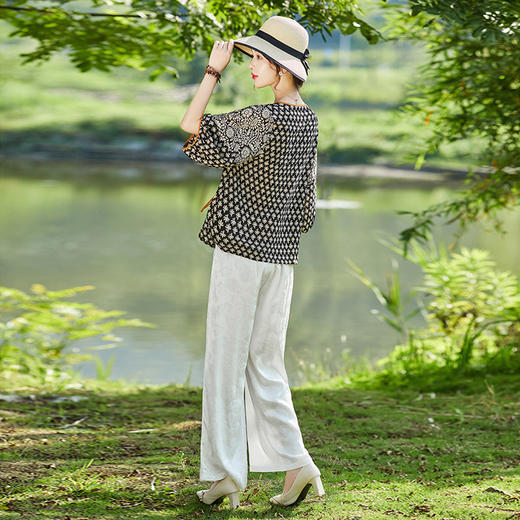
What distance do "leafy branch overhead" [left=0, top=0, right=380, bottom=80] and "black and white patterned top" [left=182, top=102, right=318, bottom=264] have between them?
164cm

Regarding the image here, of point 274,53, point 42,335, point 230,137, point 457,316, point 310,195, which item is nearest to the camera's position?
point 230,137

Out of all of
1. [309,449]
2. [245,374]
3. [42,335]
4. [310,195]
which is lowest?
[42,335]

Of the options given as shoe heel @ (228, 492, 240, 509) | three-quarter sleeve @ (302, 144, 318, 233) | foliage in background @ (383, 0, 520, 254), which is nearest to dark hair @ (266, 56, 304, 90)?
three-quarter sleeve @ (302, 144, 318, 233)

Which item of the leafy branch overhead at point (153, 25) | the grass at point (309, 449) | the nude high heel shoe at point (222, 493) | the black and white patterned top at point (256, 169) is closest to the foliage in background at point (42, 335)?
the grass at point (309, 449)

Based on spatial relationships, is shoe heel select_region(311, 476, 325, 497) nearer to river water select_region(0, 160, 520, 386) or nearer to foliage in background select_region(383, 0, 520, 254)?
foliage in background select_region(383, 0, 520, 254)

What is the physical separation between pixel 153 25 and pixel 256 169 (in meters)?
2.85

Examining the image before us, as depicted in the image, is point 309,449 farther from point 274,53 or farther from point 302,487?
point 274,53

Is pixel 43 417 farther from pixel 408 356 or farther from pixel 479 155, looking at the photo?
pixel 479 155

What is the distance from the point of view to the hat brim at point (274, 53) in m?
2.56

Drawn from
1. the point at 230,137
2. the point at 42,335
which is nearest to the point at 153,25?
the point at 42,335

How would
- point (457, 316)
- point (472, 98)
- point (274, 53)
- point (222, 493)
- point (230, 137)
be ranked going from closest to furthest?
point (230, 137) → point (274, 53) → point (222, 493) → point (472, 98) → point (457, 316)

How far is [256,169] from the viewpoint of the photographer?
2.59m

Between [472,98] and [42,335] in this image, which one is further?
[42,335]

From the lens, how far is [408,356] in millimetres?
5801
